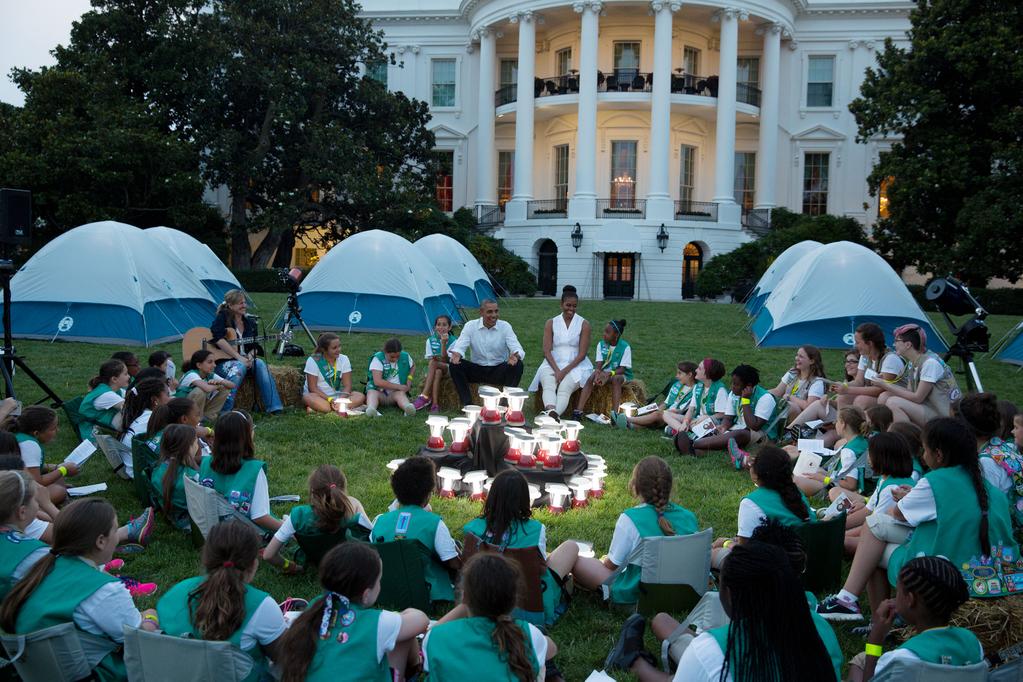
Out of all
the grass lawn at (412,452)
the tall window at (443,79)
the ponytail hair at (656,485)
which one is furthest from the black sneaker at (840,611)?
the tall window at (443,79)

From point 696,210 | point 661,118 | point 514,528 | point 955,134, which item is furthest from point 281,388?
point 696,210

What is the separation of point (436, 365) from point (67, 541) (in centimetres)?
595

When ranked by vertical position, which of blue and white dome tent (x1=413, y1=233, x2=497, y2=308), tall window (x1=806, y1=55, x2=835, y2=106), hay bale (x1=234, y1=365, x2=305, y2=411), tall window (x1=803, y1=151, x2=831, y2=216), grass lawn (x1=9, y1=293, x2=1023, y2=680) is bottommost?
grass lawn (x1=9, y1=293, x2=1023, y2=680)

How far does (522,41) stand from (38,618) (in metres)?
30.0

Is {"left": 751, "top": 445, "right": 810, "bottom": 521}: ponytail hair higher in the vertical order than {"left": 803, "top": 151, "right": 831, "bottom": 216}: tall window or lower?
lower

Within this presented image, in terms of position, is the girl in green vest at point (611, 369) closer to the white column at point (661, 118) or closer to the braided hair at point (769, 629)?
the braided hair at point (769, 629)

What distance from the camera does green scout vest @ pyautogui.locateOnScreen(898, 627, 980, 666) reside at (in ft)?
8.61

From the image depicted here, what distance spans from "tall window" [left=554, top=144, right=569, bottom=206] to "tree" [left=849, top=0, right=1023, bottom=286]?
1222 cm

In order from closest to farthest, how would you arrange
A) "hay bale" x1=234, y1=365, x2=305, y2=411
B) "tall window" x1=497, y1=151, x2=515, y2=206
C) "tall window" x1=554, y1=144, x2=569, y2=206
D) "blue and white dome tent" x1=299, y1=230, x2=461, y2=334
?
1. "hay bale" x1=234, y1=365, x2=305, y2=411
2. "blue and white dome tent" x1=299, y1=230, x2=461, y2=334
3. "tall window" x1=554, y1=144, x2=569, y2=206
4. "tall window" x1=497, y1=151, x2=515, y2=206

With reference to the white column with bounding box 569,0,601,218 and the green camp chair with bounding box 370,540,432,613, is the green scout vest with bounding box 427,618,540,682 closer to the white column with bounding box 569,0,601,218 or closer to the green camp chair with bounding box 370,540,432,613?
the green camp chair with bounding box 370,540,432,613

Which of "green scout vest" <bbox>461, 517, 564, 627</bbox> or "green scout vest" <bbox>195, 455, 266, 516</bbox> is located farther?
"green scout vest" <bbox>195, 455, 266, 516</bbox>

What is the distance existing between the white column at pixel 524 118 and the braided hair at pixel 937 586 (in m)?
28.7

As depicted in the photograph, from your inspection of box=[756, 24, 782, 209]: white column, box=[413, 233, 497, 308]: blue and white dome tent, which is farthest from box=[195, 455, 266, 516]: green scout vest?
box=[756, 24, 782, 209]: white column

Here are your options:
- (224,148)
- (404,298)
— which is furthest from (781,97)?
(404,298)
